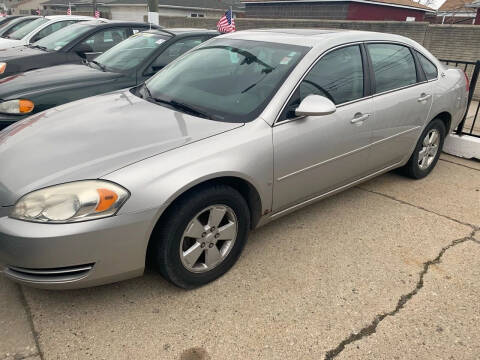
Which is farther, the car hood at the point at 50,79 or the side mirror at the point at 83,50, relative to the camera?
the side mirror at the point at 83,50

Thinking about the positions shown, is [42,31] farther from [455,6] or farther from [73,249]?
[455,6]

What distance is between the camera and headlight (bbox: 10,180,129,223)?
2037mm

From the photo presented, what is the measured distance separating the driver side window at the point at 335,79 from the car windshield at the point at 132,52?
8.99ft

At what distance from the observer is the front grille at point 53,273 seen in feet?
6.88

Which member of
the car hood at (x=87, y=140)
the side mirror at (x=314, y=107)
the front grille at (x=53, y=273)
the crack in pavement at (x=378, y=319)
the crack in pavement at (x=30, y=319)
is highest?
the side mirror at (x=314, y=107)

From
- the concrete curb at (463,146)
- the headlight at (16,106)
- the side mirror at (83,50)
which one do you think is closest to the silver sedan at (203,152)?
the headlight at (16,106)

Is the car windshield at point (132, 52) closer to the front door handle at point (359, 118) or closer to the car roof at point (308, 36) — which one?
the car roof at point (308, 36)

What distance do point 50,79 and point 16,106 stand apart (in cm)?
Answer: 59

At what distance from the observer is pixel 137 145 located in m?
2.38

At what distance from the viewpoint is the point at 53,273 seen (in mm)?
2098

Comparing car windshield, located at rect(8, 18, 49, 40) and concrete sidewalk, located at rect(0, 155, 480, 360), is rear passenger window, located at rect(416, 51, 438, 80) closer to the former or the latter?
concrete sidewalk, located at rect(0, 155, 480, 360)

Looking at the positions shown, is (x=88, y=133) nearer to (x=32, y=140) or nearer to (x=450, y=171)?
(x=32, y=140)

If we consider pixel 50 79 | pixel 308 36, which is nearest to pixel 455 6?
pixel 308 36

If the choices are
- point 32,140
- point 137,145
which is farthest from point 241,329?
point 32,140
